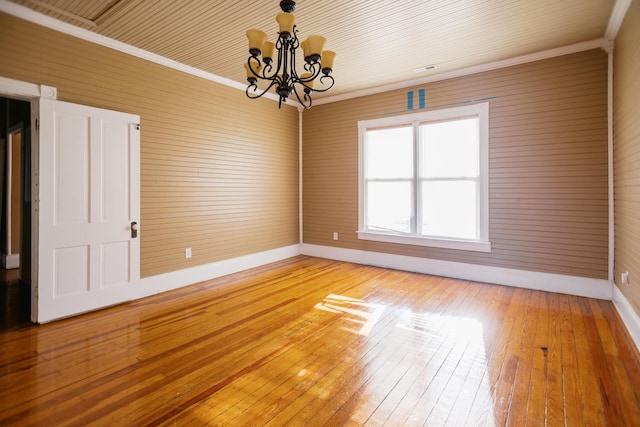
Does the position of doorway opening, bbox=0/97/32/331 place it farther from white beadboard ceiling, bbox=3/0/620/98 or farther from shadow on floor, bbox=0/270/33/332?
white beadboard ceiling, bbox=3/0/620/98

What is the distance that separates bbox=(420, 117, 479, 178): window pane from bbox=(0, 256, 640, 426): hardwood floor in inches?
76.4

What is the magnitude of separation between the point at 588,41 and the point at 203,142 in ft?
17.0

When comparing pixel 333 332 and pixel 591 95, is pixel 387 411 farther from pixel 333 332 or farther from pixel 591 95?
pixel 591 95

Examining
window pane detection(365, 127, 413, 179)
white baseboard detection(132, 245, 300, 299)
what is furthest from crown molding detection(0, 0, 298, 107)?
white baseboard detection(132, 245, 300, 299)

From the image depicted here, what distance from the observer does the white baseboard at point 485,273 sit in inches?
156

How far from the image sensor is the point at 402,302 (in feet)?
12.6

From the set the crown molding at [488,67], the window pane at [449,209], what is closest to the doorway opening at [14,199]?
the crown molding at [488,67]

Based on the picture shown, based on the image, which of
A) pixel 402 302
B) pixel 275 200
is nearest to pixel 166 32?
pixel 275 200

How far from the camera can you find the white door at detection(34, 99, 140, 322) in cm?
323

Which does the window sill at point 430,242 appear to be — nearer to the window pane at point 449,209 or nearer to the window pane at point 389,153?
the window pane at point 449,209

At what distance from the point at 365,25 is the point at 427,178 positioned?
257 centimetres

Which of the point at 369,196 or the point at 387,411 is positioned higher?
the point at 369,196

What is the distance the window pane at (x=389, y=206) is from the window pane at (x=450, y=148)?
Result: 1.65 ft

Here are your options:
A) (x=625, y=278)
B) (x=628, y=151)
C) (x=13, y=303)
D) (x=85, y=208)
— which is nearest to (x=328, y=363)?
(x=85, y=208)
